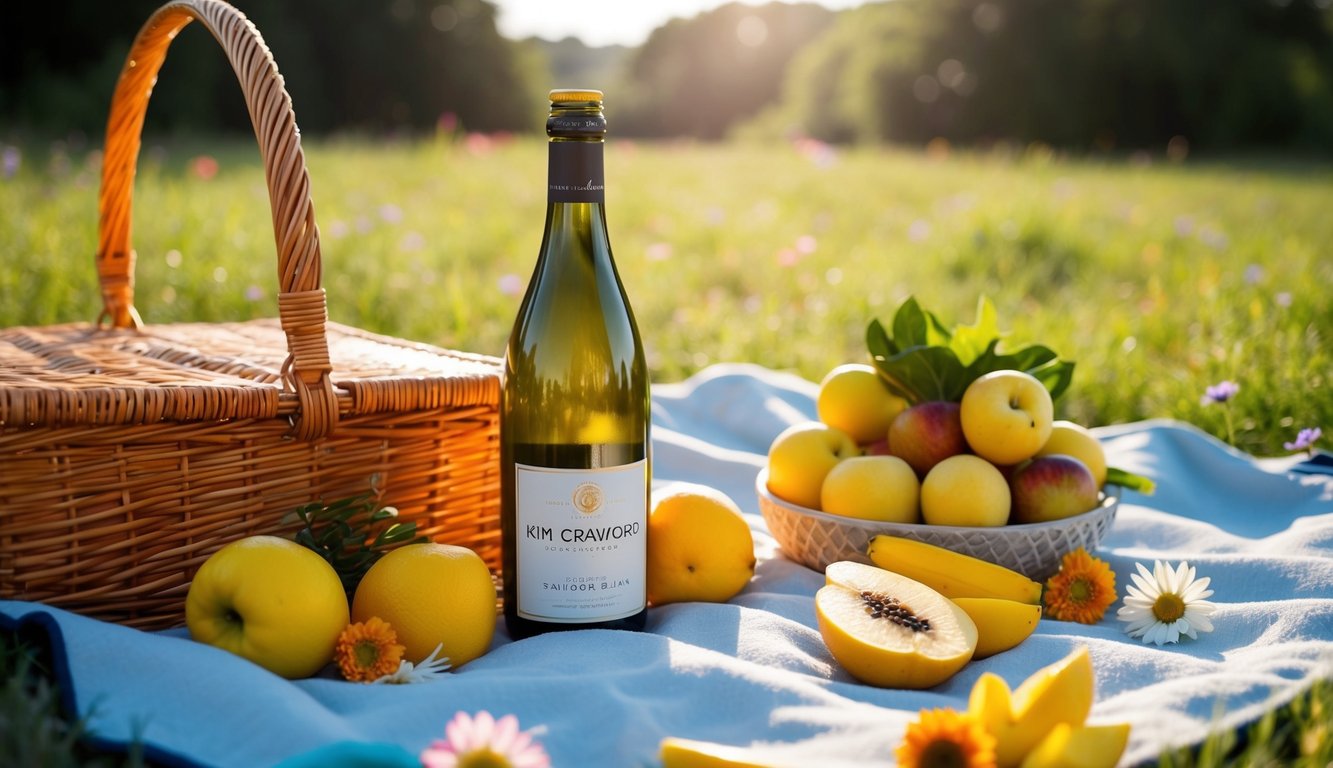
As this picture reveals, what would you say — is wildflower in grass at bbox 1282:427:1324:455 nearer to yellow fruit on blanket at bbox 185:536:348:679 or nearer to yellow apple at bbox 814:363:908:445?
yellow apple at bbox 814:363:908:445

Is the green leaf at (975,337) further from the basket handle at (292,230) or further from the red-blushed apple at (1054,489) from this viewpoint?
the basket handle at (292,230)

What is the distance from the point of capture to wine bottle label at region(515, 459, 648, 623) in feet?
5.35

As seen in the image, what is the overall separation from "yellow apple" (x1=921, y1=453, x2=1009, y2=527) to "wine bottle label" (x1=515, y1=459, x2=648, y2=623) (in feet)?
1.71

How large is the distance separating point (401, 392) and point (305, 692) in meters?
0.51

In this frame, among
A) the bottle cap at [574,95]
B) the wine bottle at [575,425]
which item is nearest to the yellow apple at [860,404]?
the wine bottle at [575,425]

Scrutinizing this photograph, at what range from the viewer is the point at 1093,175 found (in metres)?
8.32

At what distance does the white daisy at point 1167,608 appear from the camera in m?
1.73

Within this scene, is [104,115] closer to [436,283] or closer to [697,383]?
[436,283]

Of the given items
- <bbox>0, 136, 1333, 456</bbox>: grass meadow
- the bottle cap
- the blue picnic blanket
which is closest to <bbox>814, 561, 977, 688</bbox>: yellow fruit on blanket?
the blue picnic blanket

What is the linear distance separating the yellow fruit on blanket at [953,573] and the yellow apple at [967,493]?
3.0 inches

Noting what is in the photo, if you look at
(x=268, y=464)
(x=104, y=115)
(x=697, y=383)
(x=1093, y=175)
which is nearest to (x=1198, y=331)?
(x=697, y=383)

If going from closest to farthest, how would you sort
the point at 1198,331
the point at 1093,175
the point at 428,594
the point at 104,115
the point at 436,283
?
the point at 428,594 < the point at 1198,331 < the point at 436,283 < the point at 1093,175 < the point at 104,115

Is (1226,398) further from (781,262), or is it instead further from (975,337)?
(781,262)

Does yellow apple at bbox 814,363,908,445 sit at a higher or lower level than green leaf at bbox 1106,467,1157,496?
higher
